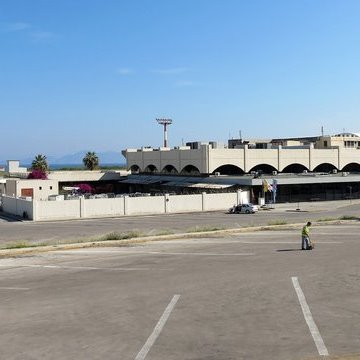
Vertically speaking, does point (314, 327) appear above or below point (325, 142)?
below

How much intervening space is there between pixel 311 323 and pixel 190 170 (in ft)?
227

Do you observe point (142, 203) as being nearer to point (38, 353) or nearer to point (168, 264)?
point (168, 264)

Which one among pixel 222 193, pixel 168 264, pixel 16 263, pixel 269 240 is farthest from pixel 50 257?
pixel 222 193

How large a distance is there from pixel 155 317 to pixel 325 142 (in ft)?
305

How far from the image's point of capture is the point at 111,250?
29.0m

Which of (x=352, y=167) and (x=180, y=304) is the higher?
(x=352, y=167)

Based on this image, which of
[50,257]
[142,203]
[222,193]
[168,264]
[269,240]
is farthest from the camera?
[222,193]

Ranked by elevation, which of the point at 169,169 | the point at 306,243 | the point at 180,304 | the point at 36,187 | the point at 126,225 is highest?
the point at 169,169

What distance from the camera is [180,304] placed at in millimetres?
16172

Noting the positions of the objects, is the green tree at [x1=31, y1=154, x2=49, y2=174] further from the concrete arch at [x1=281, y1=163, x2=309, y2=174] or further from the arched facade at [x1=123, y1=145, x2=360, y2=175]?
the concrete arch at [x1=281, y1=163, x2=309, y2=174]

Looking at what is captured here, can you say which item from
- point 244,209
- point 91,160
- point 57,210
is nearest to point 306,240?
point 244,209

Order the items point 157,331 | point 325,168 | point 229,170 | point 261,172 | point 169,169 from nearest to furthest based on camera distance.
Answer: point 157,331 → point 261,172 → point 229,170 → point 325,168 → point 169,169

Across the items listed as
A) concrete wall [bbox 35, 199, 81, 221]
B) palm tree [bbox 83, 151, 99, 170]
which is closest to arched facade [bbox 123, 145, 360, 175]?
concrete wall [bbox 35, 199, 81, 221]

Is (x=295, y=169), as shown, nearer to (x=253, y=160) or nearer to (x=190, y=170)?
(x=253, y=160)
